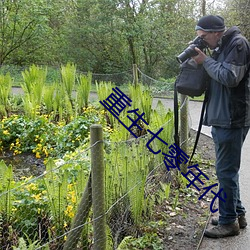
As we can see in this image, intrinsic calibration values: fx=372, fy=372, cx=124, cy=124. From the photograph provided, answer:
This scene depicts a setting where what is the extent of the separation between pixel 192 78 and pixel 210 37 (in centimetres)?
36

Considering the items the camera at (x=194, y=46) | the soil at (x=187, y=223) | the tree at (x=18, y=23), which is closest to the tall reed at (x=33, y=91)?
the soil at (x=187, y=223)

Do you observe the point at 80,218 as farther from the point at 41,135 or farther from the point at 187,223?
the point at 41,135

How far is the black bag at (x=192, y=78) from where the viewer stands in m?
3.11

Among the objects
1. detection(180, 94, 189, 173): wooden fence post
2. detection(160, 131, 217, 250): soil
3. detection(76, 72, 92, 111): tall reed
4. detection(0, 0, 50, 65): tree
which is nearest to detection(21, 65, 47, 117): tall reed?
detection(76, 72, 92, 111): tall reed

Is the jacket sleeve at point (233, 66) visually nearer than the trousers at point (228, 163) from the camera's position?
Yes

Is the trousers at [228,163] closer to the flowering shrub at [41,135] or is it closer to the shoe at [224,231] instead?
the shoe at [224,231]

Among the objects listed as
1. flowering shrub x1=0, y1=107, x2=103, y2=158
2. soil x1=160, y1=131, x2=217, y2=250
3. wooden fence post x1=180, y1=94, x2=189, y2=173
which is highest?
wooden fence post x1=180, y1=94, x2=189, y2=173

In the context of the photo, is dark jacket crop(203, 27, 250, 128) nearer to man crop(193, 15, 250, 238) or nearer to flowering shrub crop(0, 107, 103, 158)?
man crop(193, 15, 250, 238)

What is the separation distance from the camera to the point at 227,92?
296 cm

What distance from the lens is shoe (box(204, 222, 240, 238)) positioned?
332cm

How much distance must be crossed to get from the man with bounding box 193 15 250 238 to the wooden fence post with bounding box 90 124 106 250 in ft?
3.63

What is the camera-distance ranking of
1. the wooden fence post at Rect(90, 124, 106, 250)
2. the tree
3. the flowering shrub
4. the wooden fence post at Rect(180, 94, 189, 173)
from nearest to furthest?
the wooden fence post at Rect(90, 124, 106, 250) → the wooden fence post at Rect(180, 94, 189, 173) → the flowering shrub → the tree

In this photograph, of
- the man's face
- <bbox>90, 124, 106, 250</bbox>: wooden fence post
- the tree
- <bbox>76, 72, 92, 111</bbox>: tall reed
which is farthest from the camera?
the tree

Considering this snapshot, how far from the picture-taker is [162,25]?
16.7 metres
